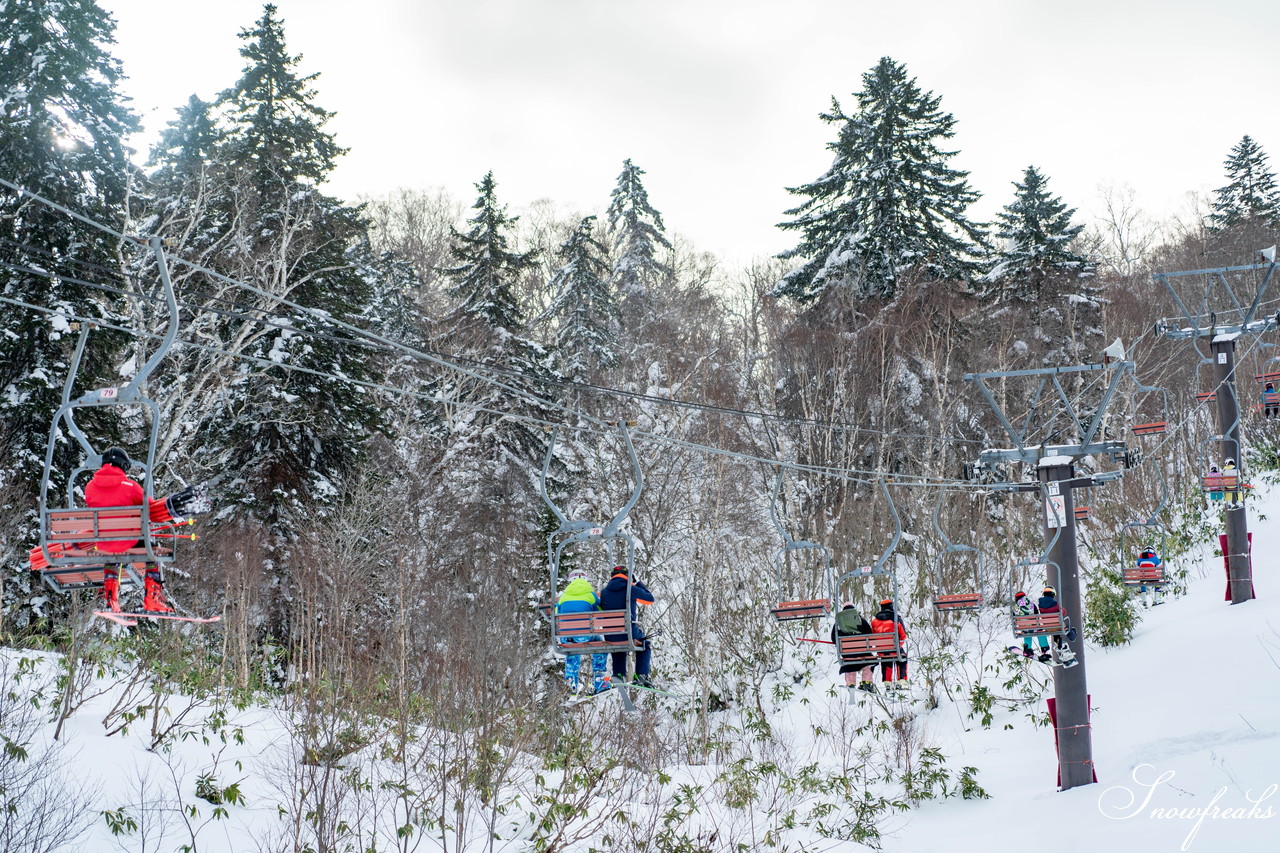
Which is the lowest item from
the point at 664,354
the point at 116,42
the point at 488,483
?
the point at 488,483

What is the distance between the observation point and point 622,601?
8945 millimetres

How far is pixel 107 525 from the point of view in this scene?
650 centimetres

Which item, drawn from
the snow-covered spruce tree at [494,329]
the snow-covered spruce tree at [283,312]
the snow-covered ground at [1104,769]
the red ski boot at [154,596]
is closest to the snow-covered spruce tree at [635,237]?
the snow-covered spruce tree at [494,329]

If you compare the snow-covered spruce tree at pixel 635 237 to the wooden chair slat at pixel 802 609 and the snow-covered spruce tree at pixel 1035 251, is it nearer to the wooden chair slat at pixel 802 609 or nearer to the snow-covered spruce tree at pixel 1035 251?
the snow-covered spruce tree at pixel 1035 251

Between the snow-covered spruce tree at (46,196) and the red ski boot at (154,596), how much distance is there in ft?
33.3

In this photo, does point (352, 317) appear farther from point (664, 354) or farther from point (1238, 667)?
point (1238, 667)

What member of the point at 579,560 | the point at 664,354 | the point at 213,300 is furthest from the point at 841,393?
the point at 213,300

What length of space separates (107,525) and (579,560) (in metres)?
20.6

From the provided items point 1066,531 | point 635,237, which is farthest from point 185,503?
point 635,237

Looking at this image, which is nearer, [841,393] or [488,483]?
[841,393]

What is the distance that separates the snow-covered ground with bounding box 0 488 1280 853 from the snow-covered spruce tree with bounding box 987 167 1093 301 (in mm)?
13194

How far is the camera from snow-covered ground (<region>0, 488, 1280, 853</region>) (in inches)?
443

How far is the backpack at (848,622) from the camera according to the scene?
1288 cm

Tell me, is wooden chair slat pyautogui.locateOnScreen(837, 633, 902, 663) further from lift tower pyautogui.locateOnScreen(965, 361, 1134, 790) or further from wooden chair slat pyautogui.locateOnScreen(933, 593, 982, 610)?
lift tower pyautogui.locateOnScreen(965, 361, 1134, 790)
